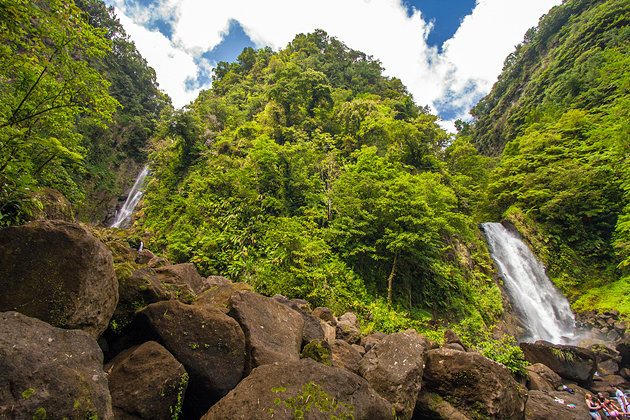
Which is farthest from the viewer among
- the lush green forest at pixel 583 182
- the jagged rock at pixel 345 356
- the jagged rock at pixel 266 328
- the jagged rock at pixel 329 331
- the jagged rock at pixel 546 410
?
the lush green forest at pixel 583 182

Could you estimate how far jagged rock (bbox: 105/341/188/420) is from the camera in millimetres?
2609

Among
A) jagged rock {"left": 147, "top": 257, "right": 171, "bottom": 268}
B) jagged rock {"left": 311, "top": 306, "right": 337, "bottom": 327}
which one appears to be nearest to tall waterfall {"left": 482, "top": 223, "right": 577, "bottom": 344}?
jagged rock {"left": 311, "top": 306, "right": 337, "bottom": 327}

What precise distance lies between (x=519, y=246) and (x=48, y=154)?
24.4 m

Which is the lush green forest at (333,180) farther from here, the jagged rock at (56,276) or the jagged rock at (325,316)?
the jagged rock at (325,316)

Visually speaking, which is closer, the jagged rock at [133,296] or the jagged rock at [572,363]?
the jagged rock at [133,296]

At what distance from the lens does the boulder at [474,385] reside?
14.5ft

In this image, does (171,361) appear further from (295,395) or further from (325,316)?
(325,316)

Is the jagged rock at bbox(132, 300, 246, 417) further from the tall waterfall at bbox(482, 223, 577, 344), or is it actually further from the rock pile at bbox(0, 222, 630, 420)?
the tall waterfall at bbox(482, 223, 577, 344)

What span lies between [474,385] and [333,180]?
11.8 m

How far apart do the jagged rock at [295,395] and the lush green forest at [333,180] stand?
3.72m

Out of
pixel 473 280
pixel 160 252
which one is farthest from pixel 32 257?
pixel 473 280

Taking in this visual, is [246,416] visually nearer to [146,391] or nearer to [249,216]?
[146,391]

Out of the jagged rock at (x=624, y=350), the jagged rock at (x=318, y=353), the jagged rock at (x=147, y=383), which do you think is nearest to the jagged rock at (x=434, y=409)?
the jagged rock at (x=318, y=353)

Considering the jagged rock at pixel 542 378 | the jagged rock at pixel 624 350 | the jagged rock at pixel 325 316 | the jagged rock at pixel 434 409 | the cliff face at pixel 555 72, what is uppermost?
the cliff face at pixel 555 72
